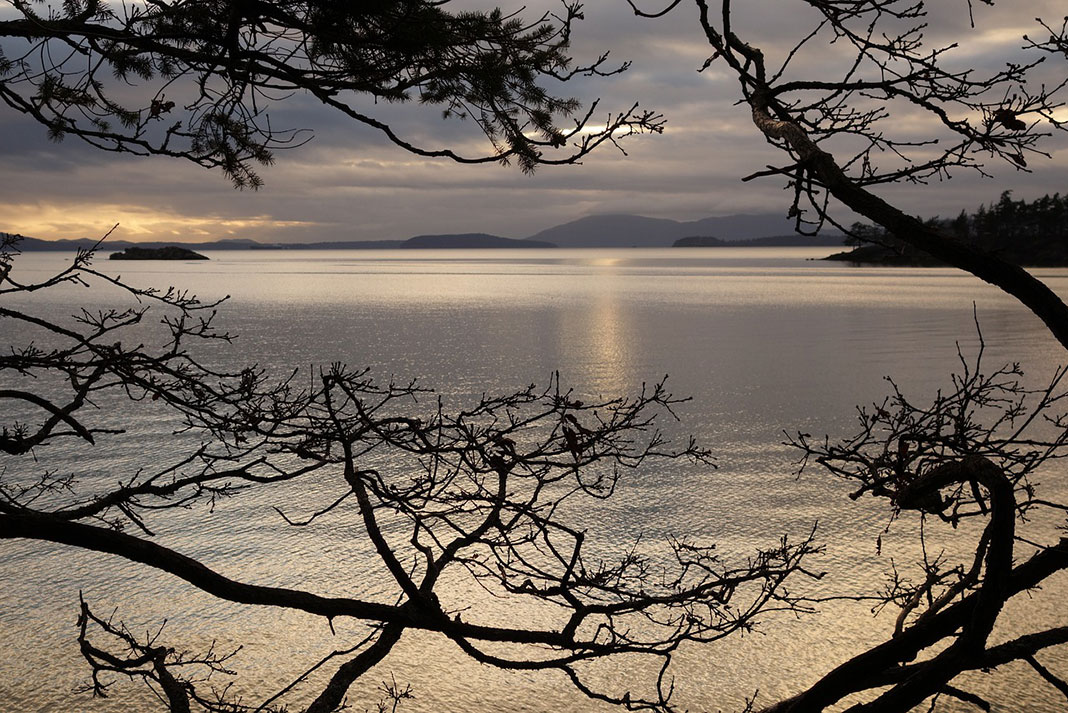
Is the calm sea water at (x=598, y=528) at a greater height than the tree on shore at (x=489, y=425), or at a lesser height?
lesser

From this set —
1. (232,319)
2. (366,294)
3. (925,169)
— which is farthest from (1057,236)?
(925,169)

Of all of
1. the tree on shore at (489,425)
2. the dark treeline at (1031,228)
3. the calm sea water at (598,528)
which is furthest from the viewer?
the dark treeline at (1031,228)

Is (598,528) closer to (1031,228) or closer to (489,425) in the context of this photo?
(489,425)

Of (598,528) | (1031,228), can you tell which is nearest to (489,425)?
(598,528)

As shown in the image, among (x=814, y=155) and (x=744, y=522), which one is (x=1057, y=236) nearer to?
(x=744, y=522)

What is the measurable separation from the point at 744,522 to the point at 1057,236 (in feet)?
382

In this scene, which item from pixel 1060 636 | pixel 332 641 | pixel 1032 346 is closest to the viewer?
pixel 1060 636

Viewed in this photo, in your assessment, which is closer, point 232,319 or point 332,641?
point 332,641

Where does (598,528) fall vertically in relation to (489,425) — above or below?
below

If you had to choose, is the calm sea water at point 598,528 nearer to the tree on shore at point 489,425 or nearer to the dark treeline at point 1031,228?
the tree on shore at point 489,425

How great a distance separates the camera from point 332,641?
A: 753 centimetres

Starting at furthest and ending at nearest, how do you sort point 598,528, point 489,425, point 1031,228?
point 1031,228 → point 598,528 → point 489,425

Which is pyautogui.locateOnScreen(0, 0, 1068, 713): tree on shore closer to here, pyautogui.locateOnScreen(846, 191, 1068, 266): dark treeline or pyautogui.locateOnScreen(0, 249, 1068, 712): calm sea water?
pyautogui.locateOnScreen(0, 249, 1068, 712): calm sea water

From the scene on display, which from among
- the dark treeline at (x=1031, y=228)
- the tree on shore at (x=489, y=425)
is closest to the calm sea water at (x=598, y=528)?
the tree on shore at (x=489, y=425)
